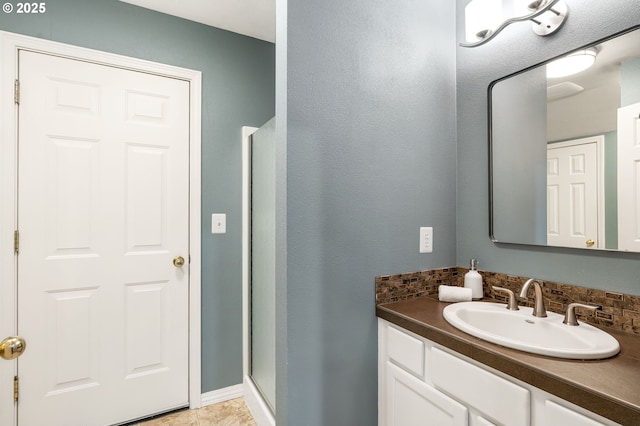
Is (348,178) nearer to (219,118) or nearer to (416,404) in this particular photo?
(416,404)

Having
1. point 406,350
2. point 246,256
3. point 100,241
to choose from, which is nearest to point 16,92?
point 100,241

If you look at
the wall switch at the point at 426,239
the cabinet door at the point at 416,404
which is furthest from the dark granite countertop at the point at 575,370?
the wall switch at the point at 426,239

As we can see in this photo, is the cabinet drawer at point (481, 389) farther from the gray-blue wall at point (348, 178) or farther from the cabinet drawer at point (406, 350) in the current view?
the gray-blue wall at point (348, 178)

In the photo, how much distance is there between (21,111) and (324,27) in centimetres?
163

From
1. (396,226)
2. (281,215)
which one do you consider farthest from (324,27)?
(396,226)

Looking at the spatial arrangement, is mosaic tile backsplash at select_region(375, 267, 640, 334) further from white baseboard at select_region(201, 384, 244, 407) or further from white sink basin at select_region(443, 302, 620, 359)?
white baseboard at select_region(201, 384, 244, 407)

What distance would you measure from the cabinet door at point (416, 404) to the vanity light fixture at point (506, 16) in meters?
1.31

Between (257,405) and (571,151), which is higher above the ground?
(571,151)

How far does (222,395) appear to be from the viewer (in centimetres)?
204

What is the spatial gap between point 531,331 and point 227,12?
228cm

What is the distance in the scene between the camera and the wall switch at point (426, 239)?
1.39 meters

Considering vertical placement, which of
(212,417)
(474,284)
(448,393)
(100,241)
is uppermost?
(100,241)

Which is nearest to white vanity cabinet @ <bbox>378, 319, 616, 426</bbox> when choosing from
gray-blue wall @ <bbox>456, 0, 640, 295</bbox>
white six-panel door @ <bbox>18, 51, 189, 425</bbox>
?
gray-blue wall @ <bbox>456, 0, 640, 295</bbox>

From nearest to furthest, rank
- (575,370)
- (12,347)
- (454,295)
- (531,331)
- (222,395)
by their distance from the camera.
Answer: (575,370), (531,331), (454,295), (12,347), (222,395)
